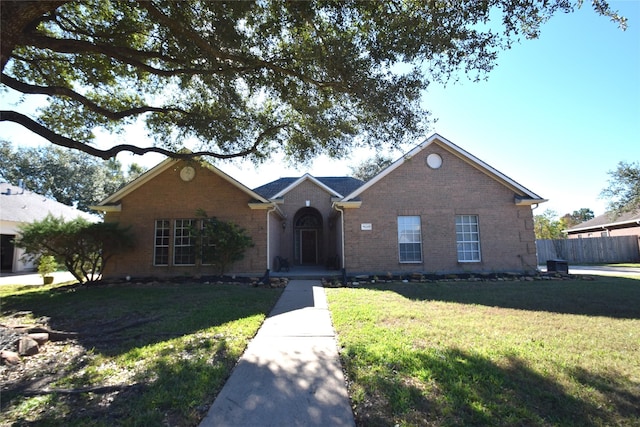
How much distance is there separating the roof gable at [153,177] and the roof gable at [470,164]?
14.2 feet

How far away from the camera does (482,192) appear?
14.4 metres

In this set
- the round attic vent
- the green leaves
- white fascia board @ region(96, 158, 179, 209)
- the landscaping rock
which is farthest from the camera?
the round attic vent

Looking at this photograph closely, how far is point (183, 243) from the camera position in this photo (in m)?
14.1

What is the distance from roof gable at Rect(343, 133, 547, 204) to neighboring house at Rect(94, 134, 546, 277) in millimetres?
44

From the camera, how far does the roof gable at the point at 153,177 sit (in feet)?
45.5

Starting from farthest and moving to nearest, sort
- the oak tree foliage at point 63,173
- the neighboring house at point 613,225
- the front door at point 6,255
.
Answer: the oak tree foliage at point 63,173 → the neighboring house at point 613,225 → the front door at point 6,255

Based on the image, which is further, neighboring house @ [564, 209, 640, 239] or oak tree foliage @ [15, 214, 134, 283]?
neighboring house @ [564, 209, 640, 239]

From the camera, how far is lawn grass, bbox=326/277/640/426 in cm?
305

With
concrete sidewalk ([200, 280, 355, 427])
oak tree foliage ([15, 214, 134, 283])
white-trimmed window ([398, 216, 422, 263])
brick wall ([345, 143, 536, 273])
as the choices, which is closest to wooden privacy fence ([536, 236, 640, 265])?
brick wall ([345, 143, 536, 273])

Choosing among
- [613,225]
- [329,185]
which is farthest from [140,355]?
[613,225]

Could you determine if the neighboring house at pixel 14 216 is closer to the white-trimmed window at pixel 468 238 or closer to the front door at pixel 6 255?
the front door at pixel 6 255

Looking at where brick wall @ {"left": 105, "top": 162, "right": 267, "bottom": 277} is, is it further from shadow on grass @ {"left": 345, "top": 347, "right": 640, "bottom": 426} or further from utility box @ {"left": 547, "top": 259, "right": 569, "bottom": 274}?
utility box @ {"left": 547, "top": 259, "right": 569, "bottom": 274}

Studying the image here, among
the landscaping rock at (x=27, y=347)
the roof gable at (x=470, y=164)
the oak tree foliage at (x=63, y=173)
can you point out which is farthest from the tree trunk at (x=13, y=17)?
the oak tree foliage at (x=63, y=173)

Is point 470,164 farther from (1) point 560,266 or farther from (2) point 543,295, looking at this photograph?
(2) point 543,295
